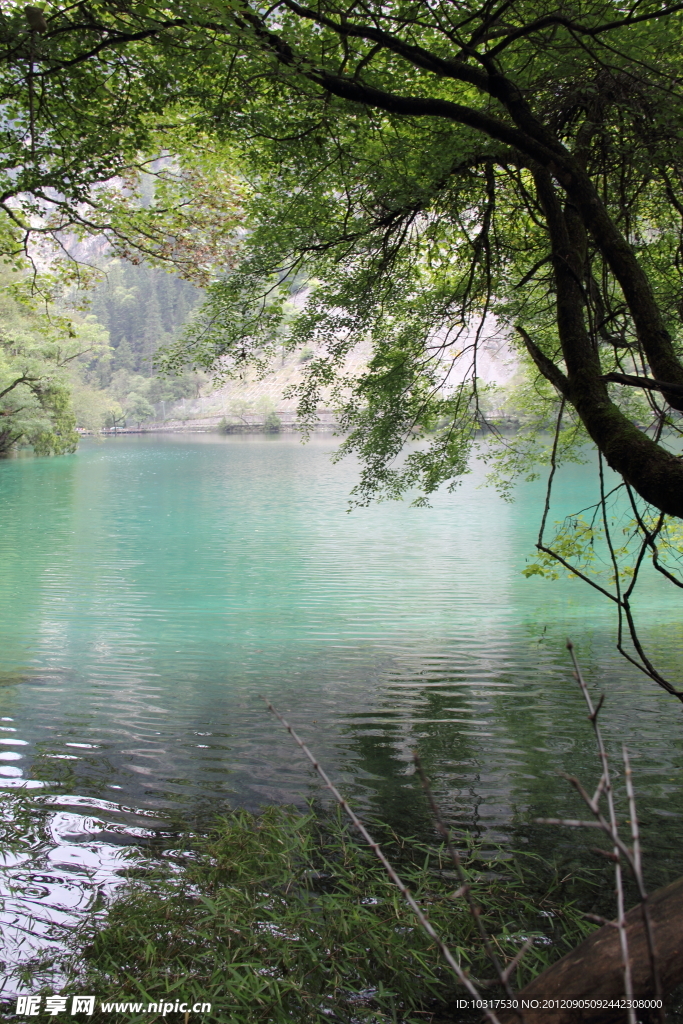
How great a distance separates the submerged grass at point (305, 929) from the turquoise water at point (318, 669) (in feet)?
1.80

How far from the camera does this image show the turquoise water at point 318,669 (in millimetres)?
4309

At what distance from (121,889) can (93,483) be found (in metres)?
25.6

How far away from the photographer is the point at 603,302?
13.0 ft

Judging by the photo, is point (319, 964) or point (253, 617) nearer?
point (319, 964)

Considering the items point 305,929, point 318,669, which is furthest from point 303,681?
point 305,929

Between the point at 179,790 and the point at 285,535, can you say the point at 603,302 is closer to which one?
the point at 179,790

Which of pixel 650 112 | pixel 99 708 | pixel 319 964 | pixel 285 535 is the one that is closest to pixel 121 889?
pixel 319 964

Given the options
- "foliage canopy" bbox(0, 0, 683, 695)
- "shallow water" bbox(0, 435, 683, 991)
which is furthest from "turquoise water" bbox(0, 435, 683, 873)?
"foliage canopy" bbox(0, 0, 683, 695)

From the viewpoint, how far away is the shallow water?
4.02 meters

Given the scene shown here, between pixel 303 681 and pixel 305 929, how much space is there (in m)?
3.82

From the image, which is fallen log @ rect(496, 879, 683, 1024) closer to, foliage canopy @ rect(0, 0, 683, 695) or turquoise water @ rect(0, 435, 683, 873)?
foliage canopy @ rect(0, 0, 683, 695)

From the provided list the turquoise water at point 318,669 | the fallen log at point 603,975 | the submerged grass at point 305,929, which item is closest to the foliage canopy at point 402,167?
the fallen log at point 603,975

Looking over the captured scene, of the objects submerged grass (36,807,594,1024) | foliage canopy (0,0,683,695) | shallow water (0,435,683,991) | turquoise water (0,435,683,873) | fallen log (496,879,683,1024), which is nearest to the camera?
fallen log (496,879,683,1024)

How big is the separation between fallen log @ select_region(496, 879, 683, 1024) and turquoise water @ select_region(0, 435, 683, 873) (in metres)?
2.03
